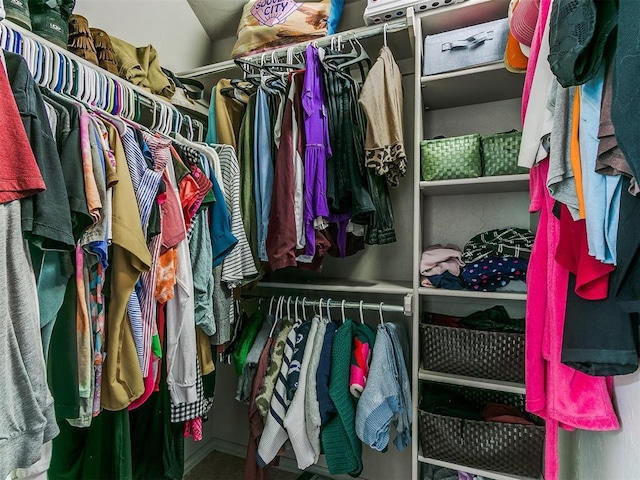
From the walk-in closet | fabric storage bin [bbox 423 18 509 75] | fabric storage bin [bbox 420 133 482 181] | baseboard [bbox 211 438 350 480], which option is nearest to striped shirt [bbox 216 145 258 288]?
the walk-in closet

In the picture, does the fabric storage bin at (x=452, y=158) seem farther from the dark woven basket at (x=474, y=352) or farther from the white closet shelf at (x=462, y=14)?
the dark woven basket at (x=474, y=352)

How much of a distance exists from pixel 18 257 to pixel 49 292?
0.13 m

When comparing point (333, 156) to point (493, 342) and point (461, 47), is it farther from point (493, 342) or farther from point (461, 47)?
point (493, 342)

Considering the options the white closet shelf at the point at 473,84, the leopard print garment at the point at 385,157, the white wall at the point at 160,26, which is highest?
the white wall at the point at 160,26

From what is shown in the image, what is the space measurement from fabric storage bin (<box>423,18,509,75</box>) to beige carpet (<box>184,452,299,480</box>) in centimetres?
199

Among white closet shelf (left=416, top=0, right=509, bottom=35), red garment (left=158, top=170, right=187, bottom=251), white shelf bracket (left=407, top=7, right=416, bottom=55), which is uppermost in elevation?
white closet shelf (left=416, top=0, right=509, bottom=35)

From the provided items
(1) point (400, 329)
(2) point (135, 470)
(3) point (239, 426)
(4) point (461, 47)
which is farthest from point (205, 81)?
(3) point (239, 426)

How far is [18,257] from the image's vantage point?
0.69 m

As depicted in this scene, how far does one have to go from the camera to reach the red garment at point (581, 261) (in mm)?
646

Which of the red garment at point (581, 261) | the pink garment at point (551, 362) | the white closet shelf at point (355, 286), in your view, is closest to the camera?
the red garment at point (581, 261)

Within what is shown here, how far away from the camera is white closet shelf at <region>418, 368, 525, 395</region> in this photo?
124 cm

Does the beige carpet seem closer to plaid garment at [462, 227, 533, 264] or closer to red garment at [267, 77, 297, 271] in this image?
red garment at [267, 77, 297, 271]

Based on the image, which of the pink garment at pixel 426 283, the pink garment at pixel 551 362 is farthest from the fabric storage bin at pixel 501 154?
the pink garment at pixel 426 283

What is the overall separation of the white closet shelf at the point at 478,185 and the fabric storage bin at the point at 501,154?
0.03 metres
